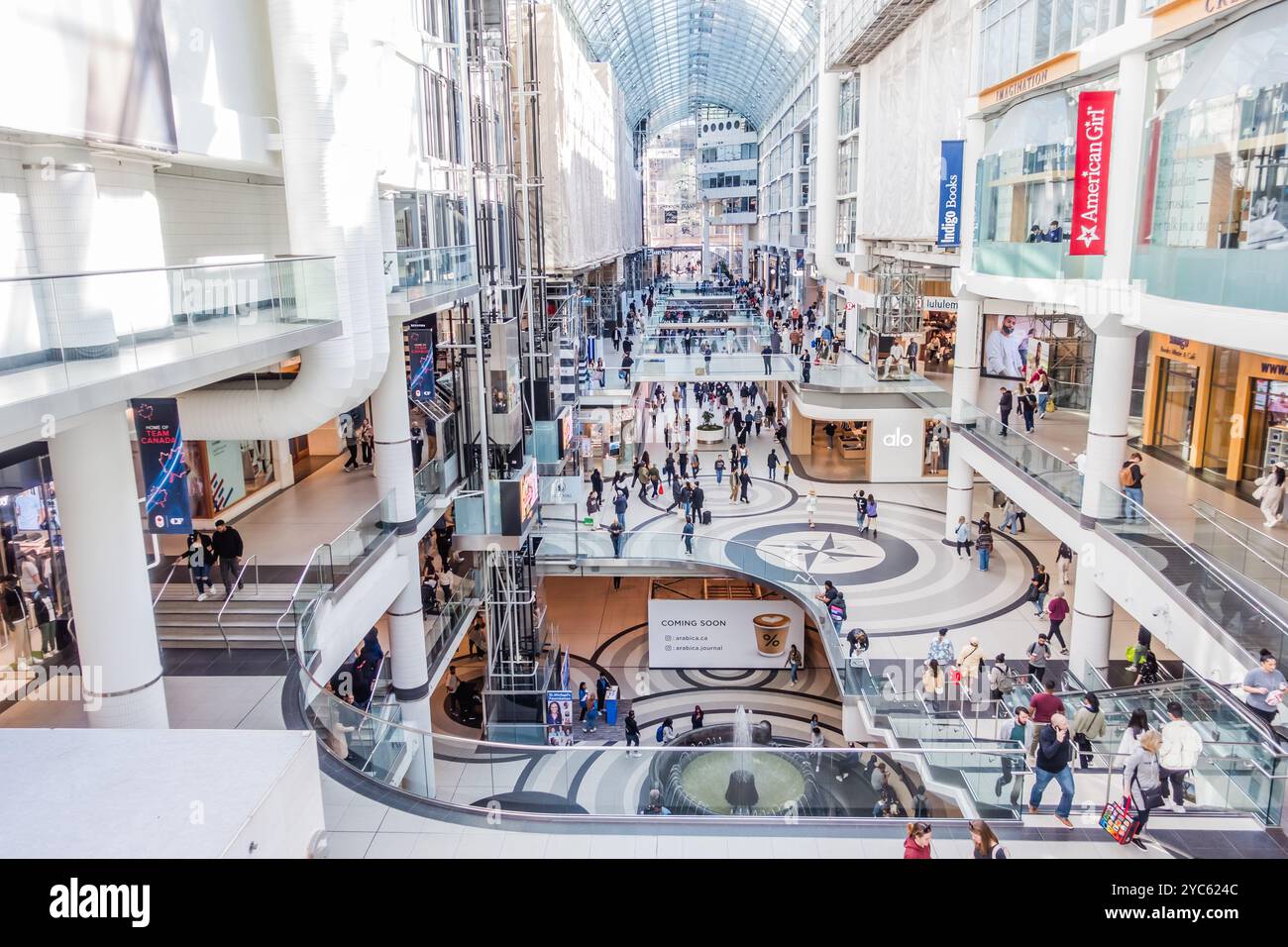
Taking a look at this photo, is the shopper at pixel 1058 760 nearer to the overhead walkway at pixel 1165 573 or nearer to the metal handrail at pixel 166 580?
the overhead walkway at pixel 1165 573

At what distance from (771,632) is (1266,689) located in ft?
39.8

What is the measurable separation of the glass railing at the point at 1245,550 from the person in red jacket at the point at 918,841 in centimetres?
589

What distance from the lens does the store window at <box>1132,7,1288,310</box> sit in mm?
9750

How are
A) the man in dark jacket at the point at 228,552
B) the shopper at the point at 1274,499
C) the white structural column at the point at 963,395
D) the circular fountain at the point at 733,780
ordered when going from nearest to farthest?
1. the circular fountain at the point at 733,780
2. the man in dark jacket at the point at 228,552
3. the shopper at the point at 1274,499
4. the white structural column at the point at 963,395

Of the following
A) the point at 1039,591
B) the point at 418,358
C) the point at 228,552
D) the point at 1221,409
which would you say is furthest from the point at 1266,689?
the point at 418,358

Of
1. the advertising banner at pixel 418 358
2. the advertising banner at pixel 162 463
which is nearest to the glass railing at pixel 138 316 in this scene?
the advertising banner at pixel 162 463

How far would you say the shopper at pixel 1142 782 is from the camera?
7668mm

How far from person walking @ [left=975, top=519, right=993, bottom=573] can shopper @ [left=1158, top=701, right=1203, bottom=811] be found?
12245mm

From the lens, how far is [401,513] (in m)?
15.5

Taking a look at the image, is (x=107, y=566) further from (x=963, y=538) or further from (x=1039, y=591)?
(x=963, y=538)

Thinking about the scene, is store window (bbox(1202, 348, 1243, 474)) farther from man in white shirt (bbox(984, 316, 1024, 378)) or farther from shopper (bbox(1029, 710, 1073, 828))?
man in white shirt (bbox(984, 316, 1024, 378))

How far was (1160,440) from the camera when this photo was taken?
2061 centimetres

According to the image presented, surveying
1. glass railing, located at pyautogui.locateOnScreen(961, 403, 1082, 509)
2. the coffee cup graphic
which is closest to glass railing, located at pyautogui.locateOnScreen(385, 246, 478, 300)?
the coffee cup graphic
